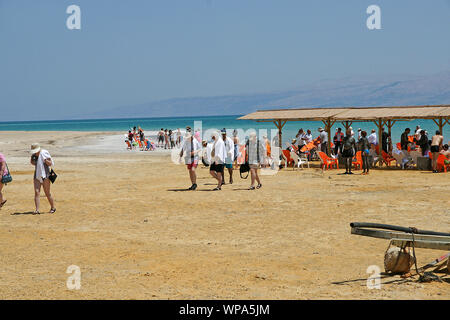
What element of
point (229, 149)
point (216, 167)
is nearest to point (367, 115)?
point (229, 149)

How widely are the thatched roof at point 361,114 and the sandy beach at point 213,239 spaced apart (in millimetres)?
4673

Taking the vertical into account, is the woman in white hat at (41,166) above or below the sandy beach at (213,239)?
above

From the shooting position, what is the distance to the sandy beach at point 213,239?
624 centimetres

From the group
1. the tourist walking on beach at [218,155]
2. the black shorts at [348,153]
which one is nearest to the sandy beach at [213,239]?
the tourist walking on beach at [218,155]

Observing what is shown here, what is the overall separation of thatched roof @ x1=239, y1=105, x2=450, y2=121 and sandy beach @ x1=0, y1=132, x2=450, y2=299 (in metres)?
4.67

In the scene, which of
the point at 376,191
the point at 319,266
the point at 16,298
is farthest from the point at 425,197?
the point at 16,298

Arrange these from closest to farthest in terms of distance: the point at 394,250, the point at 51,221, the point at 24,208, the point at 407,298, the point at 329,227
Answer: the point at 407,298
the point at 394,250
the point at 329,227
the point at 51,221
the point at 24,208

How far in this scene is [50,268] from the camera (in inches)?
286

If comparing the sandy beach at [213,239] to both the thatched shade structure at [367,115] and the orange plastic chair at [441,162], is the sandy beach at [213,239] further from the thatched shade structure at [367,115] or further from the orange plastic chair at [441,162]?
the thatched shade structure at [367,115]

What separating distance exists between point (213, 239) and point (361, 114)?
1471 cm

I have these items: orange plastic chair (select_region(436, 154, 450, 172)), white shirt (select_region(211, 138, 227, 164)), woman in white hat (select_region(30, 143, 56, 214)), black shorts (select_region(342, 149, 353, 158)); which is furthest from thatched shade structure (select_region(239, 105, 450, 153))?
woman in white hat (select_region(30, 143, 56, 214))
